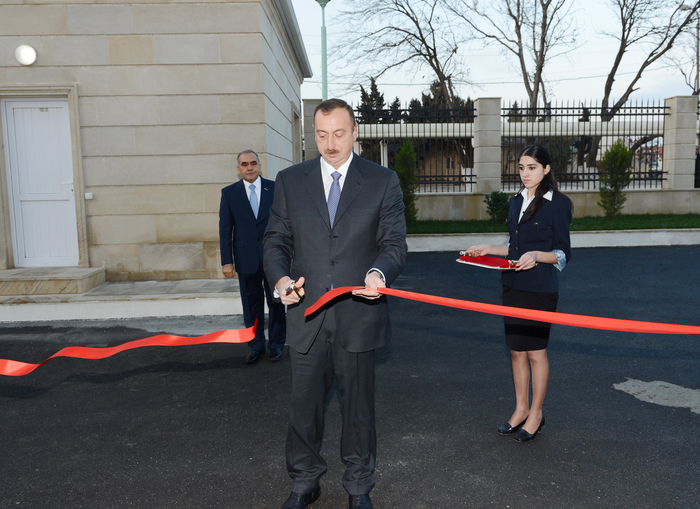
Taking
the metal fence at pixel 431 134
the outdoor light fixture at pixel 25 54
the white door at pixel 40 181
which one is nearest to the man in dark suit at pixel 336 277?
the white door at pixel 40 181

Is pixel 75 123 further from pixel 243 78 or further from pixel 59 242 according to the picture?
pixel 243 78

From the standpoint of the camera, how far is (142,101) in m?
8.74

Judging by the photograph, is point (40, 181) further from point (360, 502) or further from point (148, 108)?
point (360, 502)

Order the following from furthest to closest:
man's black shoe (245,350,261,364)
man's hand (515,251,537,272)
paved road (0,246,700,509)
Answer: man's black shoe (245,350,261,364)
man's hand (515,251,537,272)
paved road (0,246,700,509)

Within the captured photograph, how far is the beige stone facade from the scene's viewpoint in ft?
28.1

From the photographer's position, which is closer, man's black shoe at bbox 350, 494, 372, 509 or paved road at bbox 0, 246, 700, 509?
man's black shoe at bbox 350, 494, 372, 509

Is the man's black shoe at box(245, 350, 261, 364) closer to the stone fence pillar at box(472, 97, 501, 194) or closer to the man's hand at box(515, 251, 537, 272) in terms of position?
the man's hand at box(515, 251, 537, 272)

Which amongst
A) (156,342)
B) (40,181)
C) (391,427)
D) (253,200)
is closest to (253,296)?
(253,200)

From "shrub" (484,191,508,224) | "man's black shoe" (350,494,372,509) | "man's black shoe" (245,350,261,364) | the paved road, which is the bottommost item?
the paved road

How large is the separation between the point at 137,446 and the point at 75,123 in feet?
21.2

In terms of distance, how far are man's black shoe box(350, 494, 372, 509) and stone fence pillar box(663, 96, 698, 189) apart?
1851cm

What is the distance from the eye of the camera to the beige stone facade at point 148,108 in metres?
8.56

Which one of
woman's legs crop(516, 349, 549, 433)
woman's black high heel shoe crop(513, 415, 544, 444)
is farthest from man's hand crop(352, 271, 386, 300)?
woman's black high heel shoe crop(513, 415, 544, 444)

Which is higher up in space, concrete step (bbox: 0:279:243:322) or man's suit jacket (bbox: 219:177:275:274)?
man's suit jacket (bbox: 219:177:275:274)
